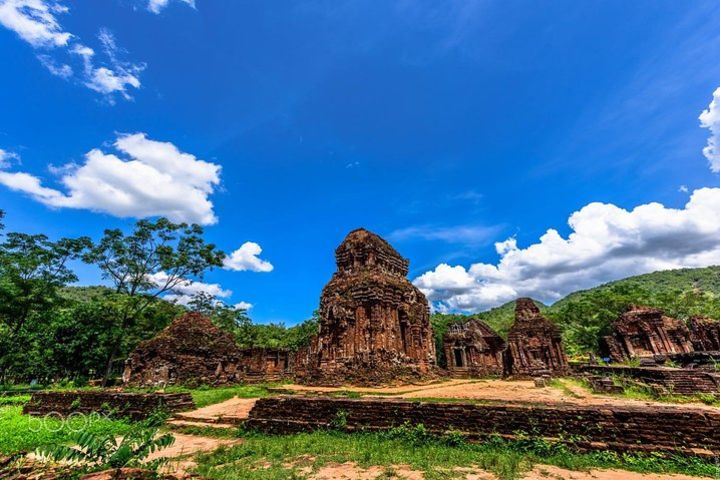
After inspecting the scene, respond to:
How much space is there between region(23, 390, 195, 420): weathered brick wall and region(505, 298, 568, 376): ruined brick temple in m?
19.9

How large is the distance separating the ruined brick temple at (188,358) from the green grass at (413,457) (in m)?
15.0

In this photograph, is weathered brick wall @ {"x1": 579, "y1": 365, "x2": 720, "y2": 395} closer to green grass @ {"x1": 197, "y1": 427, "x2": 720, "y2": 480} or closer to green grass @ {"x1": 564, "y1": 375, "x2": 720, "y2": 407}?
green grass @ {"x1": 564, "y1": 375, "x2": 720, "y2": 407}

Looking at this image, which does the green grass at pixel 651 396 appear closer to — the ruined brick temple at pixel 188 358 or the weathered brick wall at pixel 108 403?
the weathered brick wall at pixel 108 403

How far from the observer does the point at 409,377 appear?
1741 cm

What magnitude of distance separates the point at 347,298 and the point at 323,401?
36.1 feet

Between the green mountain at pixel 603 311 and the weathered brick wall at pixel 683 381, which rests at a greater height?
the green mountain at pixel 603 311

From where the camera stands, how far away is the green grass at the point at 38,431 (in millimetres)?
7341

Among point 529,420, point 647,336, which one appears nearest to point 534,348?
point 647,336

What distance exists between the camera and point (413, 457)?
612cm

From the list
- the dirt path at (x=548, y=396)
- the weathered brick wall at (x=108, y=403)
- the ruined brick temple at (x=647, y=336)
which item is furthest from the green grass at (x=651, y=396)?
the ruined brick temple at (x=647, y=336)

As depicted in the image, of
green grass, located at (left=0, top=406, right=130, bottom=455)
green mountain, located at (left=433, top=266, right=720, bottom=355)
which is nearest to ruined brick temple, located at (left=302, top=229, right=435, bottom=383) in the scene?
green grass, located at (left=0, top=406, right=130, bottom=455)

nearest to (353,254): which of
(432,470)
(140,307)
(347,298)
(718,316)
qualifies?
Result: (347,298)

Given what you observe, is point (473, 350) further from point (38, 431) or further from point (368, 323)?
point (38, 431)

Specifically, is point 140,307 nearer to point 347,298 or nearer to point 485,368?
point 347,298
